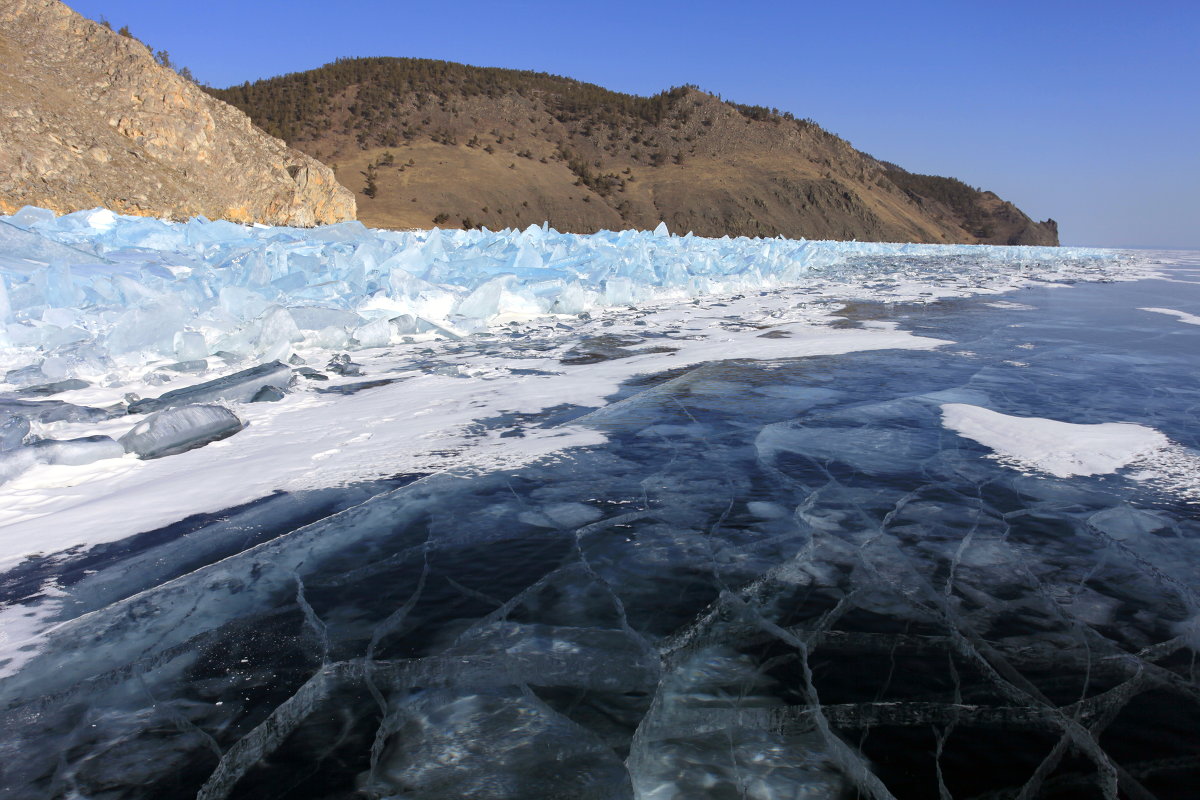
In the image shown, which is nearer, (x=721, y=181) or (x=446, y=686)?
(x=446, y=686)

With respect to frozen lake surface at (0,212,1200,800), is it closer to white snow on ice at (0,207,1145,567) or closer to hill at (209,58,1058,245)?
white snow on ice at (0,207,1145,567)

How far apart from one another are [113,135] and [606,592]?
16117mm

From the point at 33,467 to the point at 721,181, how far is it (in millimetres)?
36312

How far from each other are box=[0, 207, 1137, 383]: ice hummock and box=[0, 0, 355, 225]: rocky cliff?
3.93 meters

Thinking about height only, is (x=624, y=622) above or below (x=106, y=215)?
below

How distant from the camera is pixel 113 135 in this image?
44.1 ft

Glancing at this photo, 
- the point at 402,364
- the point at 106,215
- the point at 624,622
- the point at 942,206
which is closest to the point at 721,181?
the point at 106,215

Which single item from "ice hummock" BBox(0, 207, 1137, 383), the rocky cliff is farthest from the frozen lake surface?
the rocky cliff

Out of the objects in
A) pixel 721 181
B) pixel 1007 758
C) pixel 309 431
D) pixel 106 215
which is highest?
pixel 721 181

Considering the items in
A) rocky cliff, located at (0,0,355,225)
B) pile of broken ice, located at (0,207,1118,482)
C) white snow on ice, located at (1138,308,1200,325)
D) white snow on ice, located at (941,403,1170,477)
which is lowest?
white snow on ice, located at (1138,308,1200,325)

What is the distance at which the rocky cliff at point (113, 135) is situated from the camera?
11422 mm

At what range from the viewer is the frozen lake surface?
101 cm

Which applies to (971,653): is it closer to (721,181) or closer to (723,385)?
(723,385)

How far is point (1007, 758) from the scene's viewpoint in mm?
1000
